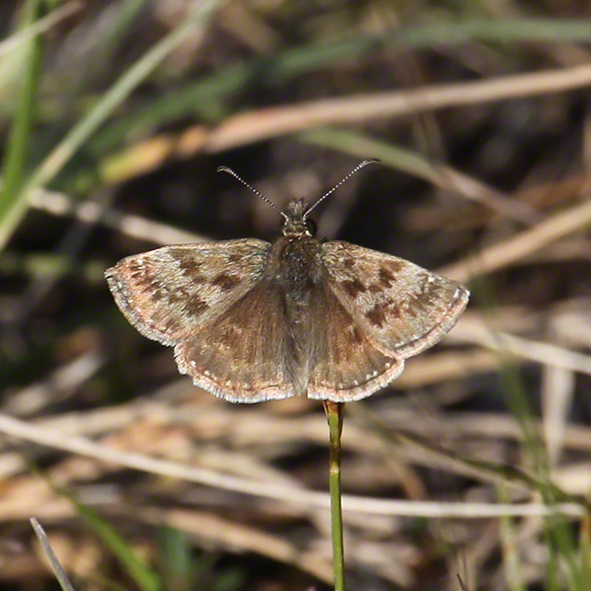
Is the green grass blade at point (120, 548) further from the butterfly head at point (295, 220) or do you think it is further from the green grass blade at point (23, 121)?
the green grass blade at point (23, 121)

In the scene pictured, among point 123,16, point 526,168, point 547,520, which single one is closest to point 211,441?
point 547,520

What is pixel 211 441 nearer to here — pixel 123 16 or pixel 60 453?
pixel 60 453

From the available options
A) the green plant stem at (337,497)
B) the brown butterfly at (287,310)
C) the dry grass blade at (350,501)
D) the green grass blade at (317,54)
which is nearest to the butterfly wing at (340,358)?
A: the brown butterfly at (287,310)

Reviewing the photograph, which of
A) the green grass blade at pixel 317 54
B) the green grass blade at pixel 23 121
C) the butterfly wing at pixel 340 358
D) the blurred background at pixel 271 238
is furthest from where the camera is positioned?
the green grass blade at pixel 317 54

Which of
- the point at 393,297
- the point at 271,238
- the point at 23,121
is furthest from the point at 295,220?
the point at 271,238

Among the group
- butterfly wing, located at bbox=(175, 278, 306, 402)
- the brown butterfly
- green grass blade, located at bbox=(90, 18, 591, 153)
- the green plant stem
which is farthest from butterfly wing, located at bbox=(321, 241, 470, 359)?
green grass blade, located at bbox=(90, 18, 591, 153)

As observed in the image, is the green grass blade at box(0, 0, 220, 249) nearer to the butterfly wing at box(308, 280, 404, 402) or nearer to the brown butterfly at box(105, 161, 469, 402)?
the brown butterfly at box(105, 161, 469, 402)

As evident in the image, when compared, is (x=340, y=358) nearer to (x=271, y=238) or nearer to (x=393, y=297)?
(x=393, y=297)
